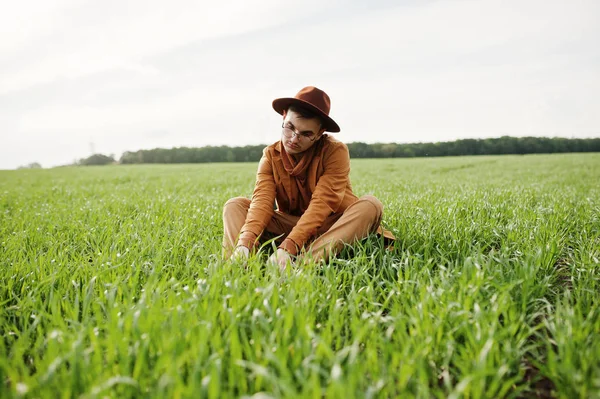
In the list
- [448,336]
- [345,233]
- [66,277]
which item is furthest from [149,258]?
[448,336]

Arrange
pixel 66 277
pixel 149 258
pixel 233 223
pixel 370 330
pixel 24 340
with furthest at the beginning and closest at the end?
1. pixel 233 223
2. pixel 149 258
3. pixel 66 277
4. pixel 370 330
5. pixel 24 340

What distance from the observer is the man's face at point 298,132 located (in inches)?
132

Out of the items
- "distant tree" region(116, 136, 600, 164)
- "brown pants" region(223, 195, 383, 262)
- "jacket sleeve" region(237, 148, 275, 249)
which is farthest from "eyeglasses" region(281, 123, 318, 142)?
"distant tree" region(116, 136, 600, 164)

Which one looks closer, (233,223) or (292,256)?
(292,256)

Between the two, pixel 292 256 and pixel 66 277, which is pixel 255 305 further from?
pixel 66 277

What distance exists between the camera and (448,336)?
1.87 meters

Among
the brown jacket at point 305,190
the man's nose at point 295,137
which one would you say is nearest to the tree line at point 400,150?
the brown jacket at point 305,190

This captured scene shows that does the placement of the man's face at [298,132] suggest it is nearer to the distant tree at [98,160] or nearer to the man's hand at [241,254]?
the man's hand at [241,254]

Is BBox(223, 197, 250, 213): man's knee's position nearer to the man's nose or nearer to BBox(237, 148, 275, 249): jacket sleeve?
BBox(237, 148, 275, 249): jacket sleeve

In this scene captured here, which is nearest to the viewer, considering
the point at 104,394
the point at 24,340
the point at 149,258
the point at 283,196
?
the point at 104,394

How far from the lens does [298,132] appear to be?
11.0ft

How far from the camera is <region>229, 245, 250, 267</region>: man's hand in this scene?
2.84 meters

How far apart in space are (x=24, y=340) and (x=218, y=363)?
108cm

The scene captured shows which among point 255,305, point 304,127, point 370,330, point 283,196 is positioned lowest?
point 370,330
